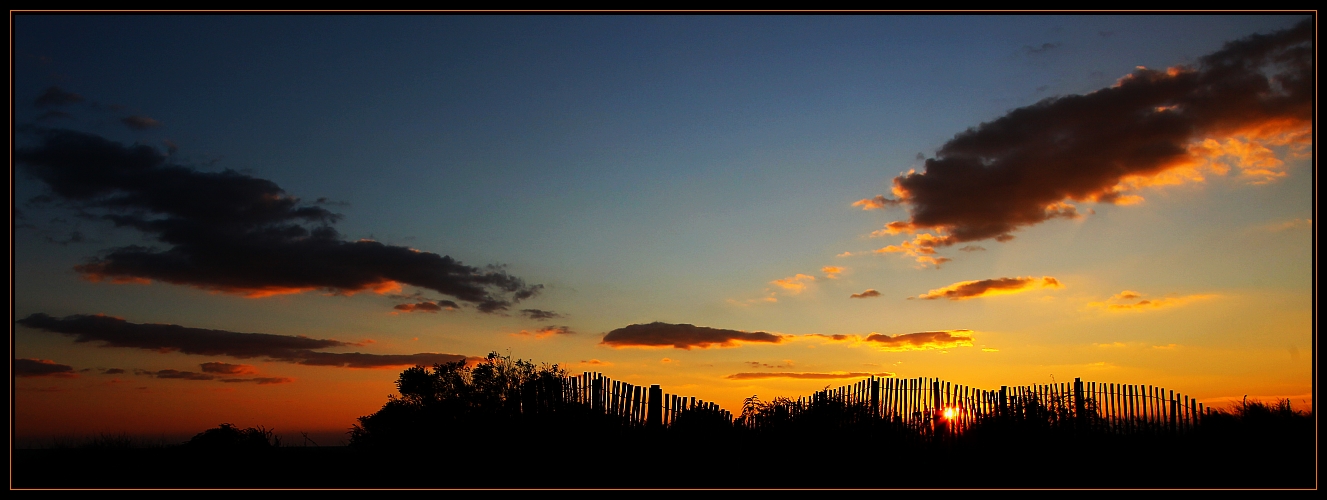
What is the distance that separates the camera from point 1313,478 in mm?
12656

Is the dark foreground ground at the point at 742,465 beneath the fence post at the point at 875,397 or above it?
beneath

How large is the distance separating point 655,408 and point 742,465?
1.80 m

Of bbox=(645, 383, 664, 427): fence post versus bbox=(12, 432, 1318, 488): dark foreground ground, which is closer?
bbox=(12, 432, 1318, 488): dark foreground ground

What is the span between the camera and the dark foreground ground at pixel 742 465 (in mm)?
13281

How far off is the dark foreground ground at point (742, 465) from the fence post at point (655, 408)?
0.93 ft

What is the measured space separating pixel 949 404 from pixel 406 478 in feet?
30.6

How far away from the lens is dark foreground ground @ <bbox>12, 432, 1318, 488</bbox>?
13.3m

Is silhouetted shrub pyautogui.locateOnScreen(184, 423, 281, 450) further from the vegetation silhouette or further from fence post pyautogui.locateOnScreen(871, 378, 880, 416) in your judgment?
fence post pyautogui.locateOnScreen(871, 378, 880, 416)

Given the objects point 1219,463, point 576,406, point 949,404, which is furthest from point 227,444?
point 1219,463

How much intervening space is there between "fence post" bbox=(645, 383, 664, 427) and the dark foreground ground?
0.93 ft

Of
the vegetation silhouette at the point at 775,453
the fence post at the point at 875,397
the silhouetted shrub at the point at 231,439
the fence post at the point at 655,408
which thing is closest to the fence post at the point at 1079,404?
the vegetation silhouette at the point at 775,453

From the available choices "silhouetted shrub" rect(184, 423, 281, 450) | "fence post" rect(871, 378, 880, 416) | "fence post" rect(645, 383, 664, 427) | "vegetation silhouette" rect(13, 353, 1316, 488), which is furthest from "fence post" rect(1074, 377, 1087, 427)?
"silhouetted shrub" rect(184, 423, 281, 450)

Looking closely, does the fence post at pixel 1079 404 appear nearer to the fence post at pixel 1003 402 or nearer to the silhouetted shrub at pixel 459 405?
the fence post at pixel 1003 402

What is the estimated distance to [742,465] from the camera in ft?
48.1
